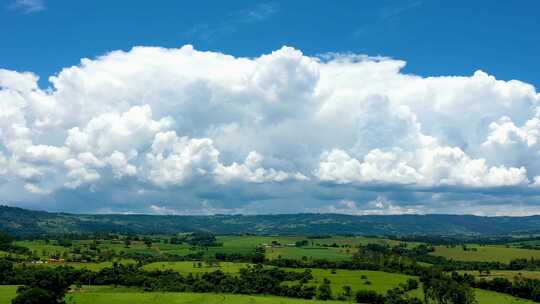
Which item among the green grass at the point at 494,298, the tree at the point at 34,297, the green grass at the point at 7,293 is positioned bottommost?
the green grass at the point at 494,298

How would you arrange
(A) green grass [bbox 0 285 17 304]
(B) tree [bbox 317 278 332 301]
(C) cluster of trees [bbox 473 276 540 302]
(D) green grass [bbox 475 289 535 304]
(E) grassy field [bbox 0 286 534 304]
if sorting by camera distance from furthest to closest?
(C) cluster of trees [bbox 473 276 540 302] < (B) tree [bbox 317 278 332 301] < (D) green grass [bbox 475 289 535 304] < (E) grassy field [bbox 0 286 534 304] < (A) green grass [bbox 0 285 17 304]

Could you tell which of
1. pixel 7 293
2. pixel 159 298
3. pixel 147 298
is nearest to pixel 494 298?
pixel 159 298

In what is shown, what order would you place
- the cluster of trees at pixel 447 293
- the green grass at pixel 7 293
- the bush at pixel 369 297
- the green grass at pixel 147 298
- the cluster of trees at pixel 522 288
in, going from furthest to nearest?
1. the cluster of trees at pixel 522 288
2. the bush at pixel 369 297
3. the cluster of trees at pixel 447 293
4. the green grass at pixel 147 298
5. the green grass at pixel 7 293

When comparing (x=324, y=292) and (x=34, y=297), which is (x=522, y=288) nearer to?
(x=324, y=292)

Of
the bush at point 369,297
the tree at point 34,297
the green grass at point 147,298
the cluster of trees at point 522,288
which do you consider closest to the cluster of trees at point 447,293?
the bush at point 369,297

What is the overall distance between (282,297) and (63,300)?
6916 cm

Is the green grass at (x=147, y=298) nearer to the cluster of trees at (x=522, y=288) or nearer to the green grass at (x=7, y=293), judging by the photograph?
the green grass at (x=7, y=293)

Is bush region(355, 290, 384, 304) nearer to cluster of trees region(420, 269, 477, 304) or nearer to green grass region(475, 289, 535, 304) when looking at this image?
cluster of trees region(420, 269, 477, 304)

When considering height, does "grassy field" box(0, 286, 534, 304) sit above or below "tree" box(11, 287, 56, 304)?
below

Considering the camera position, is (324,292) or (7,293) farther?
(324,292)

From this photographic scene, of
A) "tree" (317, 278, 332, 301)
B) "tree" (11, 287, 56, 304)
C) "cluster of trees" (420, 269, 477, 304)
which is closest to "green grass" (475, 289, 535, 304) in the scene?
"cluster of trees" (420, 269, 477, 304)

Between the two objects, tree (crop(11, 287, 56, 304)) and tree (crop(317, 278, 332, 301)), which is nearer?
tree (crop(11, 287, 56, 304))

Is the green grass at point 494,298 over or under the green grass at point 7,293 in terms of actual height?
under

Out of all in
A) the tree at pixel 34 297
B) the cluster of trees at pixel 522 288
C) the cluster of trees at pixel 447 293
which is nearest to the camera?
the tree at pixel 34 297
